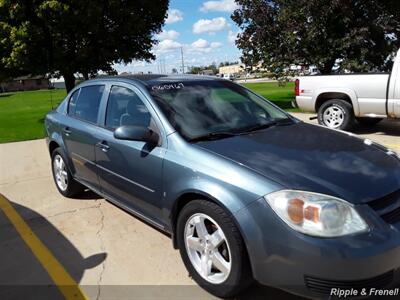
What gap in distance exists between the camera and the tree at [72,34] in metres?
16.1

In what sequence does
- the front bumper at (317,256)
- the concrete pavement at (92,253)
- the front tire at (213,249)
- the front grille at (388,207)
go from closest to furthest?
the front bumper at (317,256) < the front grille at (388,207) < the front tire at (213,249) < the concrete pavement at (92,253)

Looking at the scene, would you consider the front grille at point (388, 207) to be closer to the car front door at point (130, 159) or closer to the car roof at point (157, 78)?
the car front door at point (130, 159)

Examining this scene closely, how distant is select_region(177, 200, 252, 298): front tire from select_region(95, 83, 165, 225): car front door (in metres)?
0.45

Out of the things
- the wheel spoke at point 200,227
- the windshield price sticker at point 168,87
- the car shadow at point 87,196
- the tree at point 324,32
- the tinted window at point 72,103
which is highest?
the tree at point 324,32

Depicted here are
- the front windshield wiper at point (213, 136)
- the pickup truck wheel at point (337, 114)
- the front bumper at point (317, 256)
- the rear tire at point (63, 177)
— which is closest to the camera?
the front bumper at point (317, 256)

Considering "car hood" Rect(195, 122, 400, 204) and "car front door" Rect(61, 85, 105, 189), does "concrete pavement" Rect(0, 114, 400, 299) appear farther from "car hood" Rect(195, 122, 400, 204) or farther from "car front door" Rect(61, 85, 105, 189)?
"car hood" Rect(195, 122, 400, 204)

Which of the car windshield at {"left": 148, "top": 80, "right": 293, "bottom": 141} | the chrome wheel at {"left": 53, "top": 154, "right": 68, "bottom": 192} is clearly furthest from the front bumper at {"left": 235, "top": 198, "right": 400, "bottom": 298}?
the chrome wheel at {"left": 53, "top": 154, "right": 68, "bottom": 192}

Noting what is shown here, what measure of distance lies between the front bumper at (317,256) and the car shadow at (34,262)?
175 centimetres

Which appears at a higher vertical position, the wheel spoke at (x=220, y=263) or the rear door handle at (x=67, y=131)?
the rear door handle at (x=67, y=131)

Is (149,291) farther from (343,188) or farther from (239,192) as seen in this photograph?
(343,188)

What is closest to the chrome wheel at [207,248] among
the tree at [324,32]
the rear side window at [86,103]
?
the rear side window at [86,103]

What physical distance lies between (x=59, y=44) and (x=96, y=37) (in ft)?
5.01

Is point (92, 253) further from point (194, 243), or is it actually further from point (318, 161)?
point (318, 161)

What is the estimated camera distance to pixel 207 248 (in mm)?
3236
